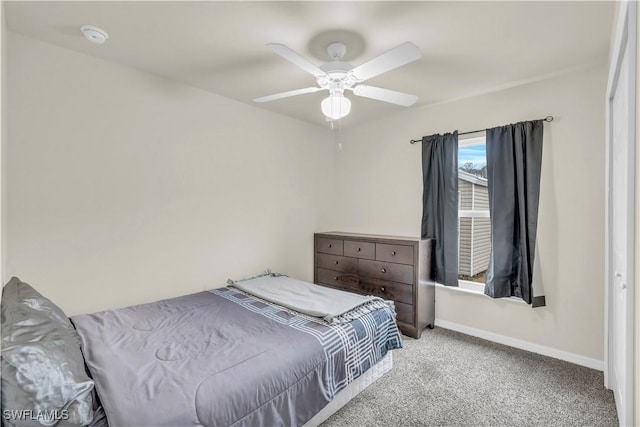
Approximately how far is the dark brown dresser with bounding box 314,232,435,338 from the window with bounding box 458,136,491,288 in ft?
1.20

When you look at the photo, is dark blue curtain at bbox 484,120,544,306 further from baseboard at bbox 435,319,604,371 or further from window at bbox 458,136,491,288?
baseboard at bbox 435,319,604,371

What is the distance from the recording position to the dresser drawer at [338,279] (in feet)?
11.4

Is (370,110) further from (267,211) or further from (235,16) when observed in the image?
(235,16)

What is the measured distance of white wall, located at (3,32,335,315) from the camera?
2043 millimetres

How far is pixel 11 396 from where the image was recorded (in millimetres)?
928

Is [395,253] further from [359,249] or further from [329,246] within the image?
[329,246]

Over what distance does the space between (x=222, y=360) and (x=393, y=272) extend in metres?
2.08

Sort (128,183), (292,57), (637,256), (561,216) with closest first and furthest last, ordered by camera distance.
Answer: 1. (637,256)
2. (292,57)
3. (128,183)
4. (561,216)

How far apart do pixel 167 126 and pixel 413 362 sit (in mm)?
2929

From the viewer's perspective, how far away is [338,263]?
12.1ft

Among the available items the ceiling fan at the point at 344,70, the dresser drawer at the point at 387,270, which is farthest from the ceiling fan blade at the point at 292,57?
the dresser drawer at the point at 387,270

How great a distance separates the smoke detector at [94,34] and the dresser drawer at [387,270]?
2.92 metres

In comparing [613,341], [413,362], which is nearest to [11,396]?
[413,362]

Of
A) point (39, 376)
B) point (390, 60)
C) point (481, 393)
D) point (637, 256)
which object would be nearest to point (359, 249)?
point (481, 393)
